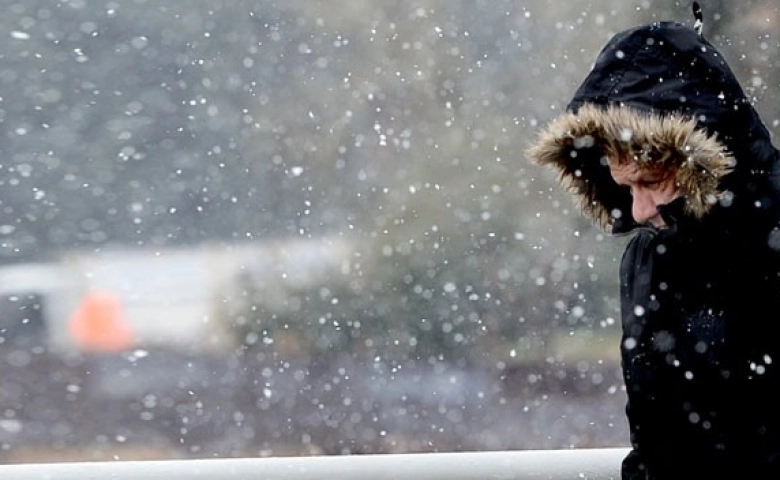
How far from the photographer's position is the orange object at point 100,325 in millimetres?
6371

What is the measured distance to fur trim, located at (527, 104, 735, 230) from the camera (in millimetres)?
1519

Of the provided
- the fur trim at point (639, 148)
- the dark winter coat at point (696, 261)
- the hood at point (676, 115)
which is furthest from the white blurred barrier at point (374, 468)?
the hood at point (676, 115)

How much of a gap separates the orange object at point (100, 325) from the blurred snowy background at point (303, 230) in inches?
0.5

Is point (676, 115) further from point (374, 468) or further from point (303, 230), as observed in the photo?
point (303, 230)

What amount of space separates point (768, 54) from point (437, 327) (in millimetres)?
2085

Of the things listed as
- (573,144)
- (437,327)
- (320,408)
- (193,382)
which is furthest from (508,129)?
(573,144)

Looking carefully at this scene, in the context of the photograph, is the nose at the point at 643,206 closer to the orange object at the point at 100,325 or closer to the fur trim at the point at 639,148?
the fur trim at the point at 639,148

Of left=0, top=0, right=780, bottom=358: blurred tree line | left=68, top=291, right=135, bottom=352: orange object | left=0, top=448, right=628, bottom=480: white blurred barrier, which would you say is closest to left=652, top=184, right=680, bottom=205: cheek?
left=0, top=448, right=628, bottom=480: white blurred barrier

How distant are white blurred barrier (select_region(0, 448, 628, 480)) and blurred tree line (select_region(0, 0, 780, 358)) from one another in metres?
3.29

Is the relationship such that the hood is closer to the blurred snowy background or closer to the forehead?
the forehead

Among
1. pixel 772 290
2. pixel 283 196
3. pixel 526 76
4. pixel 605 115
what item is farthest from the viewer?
pixel 283 196

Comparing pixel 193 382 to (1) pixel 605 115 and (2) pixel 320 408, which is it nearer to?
(2) pixel 320 408

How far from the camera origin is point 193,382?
610 centimetres

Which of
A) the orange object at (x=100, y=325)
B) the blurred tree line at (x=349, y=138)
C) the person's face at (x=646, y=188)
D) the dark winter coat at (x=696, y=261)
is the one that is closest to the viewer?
the dark winter coat at (x=696, y=261)
